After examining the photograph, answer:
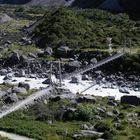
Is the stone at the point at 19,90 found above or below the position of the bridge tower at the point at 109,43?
below

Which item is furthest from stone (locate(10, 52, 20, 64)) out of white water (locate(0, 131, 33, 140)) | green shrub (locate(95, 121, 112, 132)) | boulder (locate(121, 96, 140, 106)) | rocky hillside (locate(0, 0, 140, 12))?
rocky hillside (locate(0, 0, 140, 12))

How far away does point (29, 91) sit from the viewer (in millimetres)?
58188

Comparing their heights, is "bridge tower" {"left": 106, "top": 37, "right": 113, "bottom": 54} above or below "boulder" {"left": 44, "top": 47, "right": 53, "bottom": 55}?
above

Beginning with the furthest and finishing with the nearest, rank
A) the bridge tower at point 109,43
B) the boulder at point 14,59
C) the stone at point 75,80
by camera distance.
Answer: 1. the bridge tower at point 109,43
2. the boulder at point 14,59
3. the stone at point 75,80

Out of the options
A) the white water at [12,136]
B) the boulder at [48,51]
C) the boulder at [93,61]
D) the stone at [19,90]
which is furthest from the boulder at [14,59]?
the white water at [12,136]

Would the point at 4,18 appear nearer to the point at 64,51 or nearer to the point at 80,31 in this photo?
the point at 80,31

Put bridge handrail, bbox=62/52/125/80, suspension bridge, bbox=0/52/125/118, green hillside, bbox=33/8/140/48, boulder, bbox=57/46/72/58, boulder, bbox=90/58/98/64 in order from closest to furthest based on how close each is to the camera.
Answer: suspension bridge, bbox=0/52/125/118
bridge handrail, bbox=62/52/125/80
boulder, bbox=90/58/98/64
boulder, bbox=57/46/72/58
green hillside, bbox=33/8/140/48

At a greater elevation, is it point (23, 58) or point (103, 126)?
point (103, 126)

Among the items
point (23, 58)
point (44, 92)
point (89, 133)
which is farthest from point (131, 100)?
point (23, 58)

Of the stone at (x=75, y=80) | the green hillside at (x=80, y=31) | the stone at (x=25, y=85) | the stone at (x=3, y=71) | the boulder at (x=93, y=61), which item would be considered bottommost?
the stone at (x=3, y=71)

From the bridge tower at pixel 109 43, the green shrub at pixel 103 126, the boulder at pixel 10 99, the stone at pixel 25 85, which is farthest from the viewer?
the bridge tower at pixel 109 43

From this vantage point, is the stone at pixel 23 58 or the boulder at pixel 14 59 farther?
the boulder at pixel 14 59

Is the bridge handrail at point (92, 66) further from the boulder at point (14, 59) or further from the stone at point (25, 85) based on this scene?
the boulder at point (14, 59)

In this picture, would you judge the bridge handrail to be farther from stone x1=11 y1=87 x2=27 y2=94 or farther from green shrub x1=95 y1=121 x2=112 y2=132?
green shrub x1=95 y1=121 x2=112 y2=132
